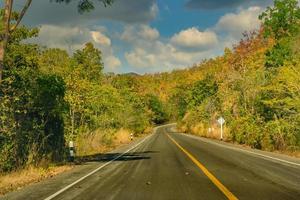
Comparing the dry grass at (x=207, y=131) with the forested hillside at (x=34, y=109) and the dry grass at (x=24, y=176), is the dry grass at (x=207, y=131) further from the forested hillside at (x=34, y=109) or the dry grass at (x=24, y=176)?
the dry grass at (x=24, y=176)

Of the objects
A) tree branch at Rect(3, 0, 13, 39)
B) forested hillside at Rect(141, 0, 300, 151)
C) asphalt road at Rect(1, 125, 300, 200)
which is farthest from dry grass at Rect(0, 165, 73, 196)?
forested hillside at Rect(141, 0, 300, 151)

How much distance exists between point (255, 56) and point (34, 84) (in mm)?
38080

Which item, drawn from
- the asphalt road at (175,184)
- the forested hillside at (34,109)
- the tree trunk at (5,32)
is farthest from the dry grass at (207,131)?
the tree trunk at (5,32)

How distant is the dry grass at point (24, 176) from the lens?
1320cm

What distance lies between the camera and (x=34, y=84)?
20.5 metres

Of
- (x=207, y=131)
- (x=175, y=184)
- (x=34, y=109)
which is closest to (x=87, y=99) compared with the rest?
(x=34, y=109)

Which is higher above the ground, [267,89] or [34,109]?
[267,89]

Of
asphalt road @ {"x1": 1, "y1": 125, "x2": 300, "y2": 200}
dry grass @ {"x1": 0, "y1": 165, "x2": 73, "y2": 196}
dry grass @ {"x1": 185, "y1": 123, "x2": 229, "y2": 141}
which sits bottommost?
dry grass @ {"x1": 0, "y1": 165, "x2": 73, "y2": 196}

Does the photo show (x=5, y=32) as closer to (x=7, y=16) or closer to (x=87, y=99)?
(x=7, y=16)

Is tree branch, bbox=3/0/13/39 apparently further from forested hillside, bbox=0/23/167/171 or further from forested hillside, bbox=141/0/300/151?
forested hillside, bbox=141/0/300/151

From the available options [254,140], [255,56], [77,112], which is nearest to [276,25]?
[255,56]

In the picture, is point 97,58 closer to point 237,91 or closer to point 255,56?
point 255,56

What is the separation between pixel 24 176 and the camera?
15.4m

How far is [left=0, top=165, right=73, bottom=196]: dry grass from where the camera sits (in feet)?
43.3
